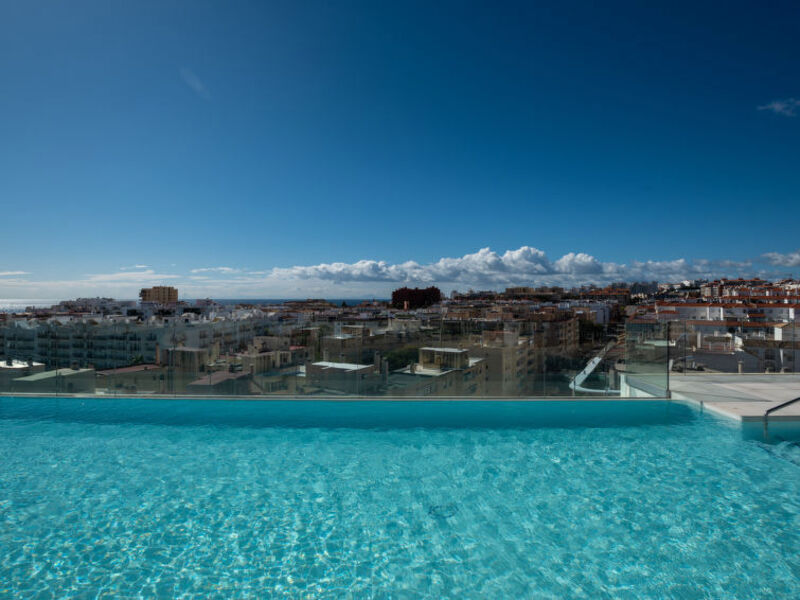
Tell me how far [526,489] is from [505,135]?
29.5 feet

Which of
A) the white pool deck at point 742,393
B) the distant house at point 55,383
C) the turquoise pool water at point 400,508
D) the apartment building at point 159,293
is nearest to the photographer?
the turquoise pool water at point 400,508

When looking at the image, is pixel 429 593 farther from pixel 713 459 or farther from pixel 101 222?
pixel 101 222

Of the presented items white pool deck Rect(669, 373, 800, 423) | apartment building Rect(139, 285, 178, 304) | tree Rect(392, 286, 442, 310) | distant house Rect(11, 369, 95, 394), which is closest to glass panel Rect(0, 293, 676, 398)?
distant house Rect(11, 369, 95, 394)

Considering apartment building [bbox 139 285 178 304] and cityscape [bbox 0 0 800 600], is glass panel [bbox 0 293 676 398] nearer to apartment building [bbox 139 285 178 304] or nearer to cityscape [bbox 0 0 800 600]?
cityscape [bbox 0 0 800 600]

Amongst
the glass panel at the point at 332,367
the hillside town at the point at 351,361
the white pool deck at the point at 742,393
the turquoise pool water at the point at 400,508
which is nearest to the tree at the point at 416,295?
the hillside town at the point at 351,361

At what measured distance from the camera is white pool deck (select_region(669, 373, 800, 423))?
4.89 meters

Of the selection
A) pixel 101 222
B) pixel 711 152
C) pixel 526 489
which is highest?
pixel 711 152

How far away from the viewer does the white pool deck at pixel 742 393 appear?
489 cm

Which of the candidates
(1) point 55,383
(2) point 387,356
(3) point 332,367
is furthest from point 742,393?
(1) point 55,383

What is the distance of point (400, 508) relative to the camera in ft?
10.7

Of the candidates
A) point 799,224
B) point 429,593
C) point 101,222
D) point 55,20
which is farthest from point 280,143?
point 799,224

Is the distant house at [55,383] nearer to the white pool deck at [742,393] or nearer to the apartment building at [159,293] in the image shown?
the white pool deck at [742,393]

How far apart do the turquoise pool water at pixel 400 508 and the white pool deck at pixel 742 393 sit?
0.31 metres

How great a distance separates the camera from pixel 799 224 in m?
15.3
